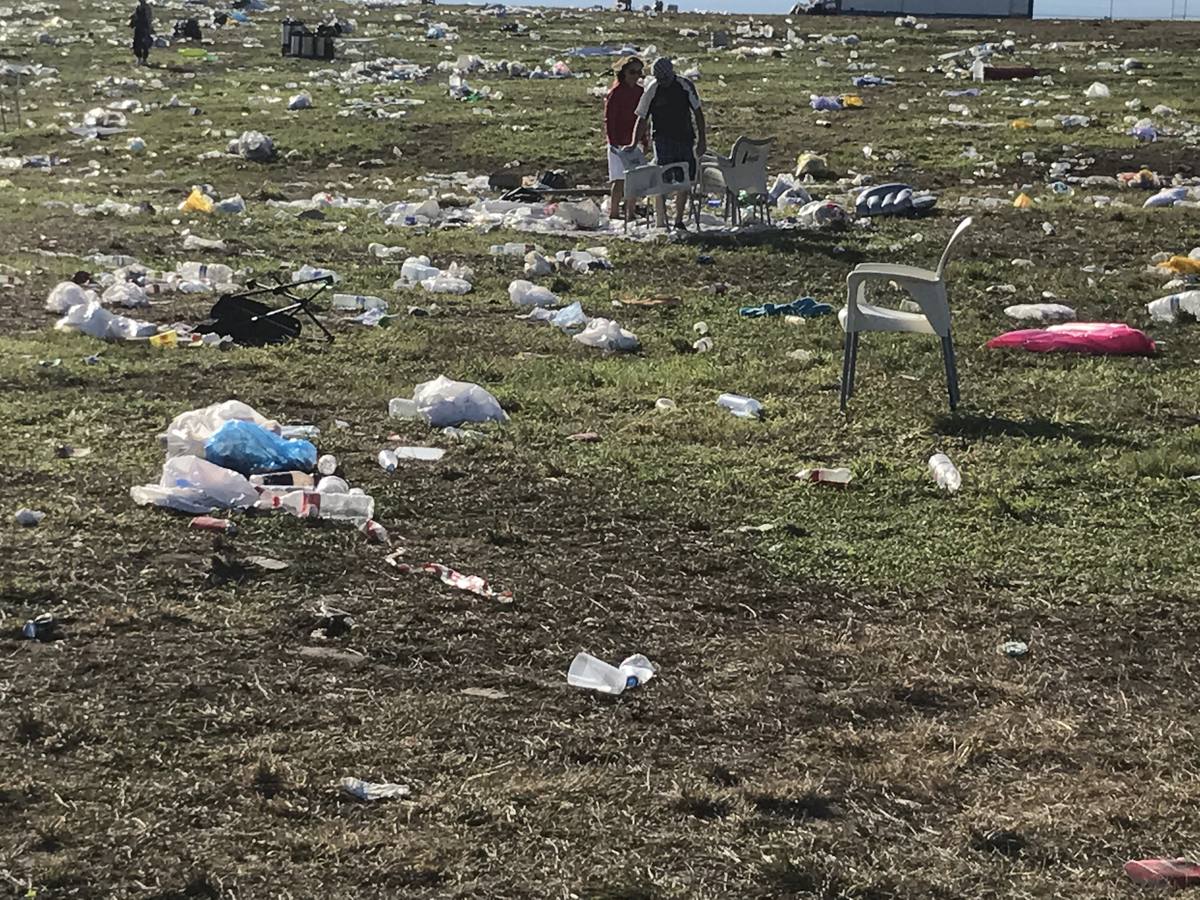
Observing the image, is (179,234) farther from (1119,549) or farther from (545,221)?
(1119,549)

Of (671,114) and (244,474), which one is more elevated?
(671,114)

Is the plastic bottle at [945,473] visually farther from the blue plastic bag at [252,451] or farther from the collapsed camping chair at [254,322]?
the collapsed camping chair at [254,322]

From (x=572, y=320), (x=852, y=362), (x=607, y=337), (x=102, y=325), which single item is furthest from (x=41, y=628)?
(x=572, y=320)

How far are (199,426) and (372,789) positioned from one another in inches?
130

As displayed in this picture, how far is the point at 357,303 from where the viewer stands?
1052 centimetres

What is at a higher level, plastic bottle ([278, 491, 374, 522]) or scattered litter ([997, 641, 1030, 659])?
plastic bottle ([278, 491, 374, 522])

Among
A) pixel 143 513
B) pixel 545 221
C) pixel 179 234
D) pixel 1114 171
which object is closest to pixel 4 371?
pixel 143 513

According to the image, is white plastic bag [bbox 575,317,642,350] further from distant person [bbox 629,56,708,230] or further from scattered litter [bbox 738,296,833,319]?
distant person [bbox 629,56,708,230]

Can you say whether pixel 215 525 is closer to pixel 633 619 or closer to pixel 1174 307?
pixel 633 619

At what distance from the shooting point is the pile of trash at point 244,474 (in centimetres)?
613

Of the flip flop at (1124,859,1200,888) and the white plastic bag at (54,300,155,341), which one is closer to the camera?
the flip flop at (1124,859,1200,888)

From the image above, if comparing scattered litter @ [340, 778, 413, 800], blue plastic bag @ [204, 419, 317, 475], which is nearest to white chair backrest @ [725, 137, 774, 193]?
blue plastic bag @ [204, 419, 317, 475]

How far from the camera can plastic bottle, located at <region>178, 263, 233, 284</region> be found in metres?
11.3

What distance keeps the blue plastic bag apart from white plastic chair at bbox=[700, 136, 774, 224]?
23.4 ft
